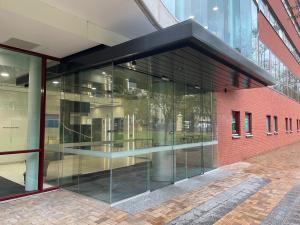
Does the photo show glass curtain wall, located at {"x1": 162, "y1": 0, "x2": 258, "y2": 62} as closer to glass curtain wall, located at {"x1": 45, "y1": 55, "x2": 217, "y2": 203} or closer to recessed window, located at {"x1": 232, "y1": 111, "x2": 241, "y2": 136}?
glass curtain wall, located at {"x1": 45, "y1": 55, "x2": 217, "y2": 203}

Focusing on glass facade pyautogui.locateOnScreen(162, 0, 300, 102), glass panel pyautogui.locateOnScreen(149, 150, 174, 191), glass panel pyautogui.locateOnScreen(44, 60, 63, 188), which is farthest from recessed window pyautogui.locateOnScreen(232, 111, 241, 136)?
glass panel pyautogui.locateOnScreen(44, 60, 63, 188)

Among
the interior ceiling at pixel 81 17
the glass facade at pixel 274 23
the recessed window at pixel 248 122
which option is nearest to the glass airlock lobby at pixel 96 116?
the interior ceiling at pixel 81 17

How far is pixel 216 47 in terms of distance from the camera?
425cm

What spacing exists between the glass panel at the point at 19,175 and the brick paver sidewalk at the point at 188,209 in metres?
0.40

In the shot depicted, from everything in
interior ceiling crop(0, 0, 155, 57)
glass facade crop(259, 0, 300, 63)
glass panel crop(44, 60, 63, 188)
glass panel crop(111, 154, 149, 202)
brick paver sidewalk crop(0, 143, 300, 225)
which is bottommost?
brick paver sidewalk crop(0, 143, 300, 225)

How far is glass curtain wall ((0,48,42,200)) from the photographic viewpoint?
212 inches

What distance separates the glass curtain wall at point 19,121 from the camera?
5383mm

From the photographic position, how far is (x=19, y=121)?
5.65 metres

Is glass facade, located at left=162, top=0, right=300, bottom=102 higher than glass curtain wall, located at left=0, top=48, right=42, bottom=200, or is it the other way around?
glass facade, located at left=162, top=0, right=300, bottom=102

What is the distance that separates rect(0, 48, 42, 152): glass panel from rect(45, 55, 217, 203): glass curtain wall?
1.15ft

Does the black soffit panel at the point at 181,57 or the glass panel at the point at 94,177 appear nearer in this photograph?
the black soffit panel at the point at 181,57

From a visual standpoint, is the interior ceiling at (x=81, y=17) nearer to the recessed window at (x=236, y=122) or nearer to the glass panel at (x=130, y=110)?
the glass panel at (x=130, y=110)

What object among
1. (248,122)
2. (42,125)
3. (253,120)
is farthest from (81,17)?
(253,120)

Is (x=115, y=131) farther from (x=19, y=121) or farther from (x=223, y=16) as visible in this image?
(x=223, y=16)
